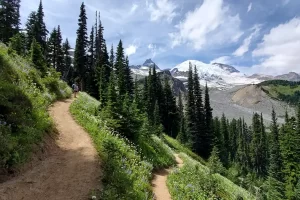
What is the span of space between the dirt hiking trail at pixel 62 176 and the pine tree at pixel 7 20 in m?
49.9

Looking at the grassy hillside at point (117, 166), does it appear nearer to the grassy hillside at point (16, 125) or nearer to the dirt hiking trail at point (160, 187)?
the dirt hiking trail at point (160, 187)

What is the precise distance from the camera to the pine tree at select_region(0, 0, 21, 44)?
2266 inches

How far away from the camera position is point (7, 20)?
59031 mm

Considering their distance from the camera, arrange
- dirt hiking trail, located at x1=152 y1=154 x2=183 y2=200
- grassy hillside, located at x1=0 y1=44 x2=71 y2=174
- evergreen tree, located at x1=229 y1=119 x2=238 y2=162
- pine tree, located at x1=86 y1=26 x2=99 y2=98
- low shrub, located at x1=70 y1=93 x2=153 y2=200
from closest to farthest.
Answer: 1. grassy hillside, located at x1=0 y1=44 x2=71 y2=174
2. low shrub, located at x1=70 y1=93 x2=153 y2=200
3. dirt hiking trail, located at x1=152 y1=154 x2=183 y2=200
4. pine tree, located at x1=86 y1=26 x2=99 y2=98
5. evergreen tree, located at x1=229 y1=119 x2=238 y2=162

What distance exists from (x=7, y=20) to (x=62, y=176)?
2269 inches

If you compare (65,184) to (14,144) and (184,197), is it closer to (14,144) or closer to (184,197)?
(14,144)

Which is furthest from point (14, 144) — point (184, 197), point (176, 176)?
point (176, 176)

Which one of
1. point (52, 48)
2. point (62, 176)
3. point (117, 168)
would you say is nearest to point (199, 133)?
point (52, 48)

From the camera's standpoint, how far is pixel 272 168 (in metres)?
64.1

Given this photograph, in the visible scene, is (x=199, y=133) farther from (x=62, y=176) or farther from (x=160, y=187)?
(x=62, y=176)

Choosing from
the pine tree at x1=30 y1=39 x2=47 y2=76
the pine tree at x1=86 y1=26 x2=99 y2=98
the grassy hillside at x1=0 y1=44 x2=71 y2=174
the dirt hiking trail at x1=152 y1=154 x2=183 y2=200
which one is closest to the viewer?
the grassy hillside at x1=0 y1=44 x2=71 y2=174

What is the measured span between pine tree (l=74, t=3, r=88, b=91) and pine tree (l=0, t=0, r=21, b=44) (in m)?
12.8

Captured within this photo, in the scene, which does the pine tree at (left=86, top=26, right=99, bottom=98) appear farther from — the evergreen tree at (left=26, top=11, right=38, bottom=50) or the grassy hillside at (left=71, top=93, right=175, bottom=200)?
the grassy hillside at (left=71, top=93, right=175, bottom=200)

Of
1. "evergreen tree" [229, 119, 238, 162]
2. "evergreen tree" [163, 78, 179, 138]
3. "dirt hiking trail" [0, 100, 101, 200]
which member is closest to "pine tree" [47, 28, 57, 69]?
"evergreen tree" [163, 78, 179, 138]
